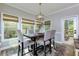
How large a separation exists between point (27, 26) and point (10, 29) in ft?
1.12

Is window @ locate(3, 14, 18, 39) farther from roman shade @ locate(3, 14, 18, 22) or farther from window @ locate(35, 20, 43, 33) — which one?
window @ locate(35, 20, 43, 33)

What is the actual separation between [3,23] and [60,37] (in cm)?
117

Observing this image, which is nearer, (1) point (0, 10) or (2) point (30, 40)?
(1) point (0, 10)

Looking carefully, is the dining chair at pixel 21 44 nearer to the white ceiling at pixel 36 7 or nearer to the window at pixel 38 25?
the window at pixel 38 25

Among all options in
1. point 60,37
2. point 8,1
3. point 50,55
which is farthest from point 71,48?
point 8,1

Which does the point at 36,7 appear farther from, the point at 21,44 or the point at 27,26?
the point at 21,44

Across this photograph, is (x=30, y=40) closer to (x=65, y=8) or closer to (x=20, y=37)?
(x=20, y=37)

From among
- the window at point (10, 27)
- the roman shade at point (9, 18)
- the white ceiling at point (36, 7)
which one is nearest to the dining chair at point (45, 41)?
the white ceiling at point (36, 7)

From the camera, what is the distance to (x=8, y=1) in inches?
73.1

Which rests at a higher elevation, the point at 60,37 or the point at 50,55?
the point at 60,37

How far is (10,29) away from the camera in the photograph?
72.8 inches

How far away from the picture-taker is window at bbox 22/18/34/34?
189 centimetres

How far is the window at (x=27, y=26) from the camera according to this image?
6.21ft

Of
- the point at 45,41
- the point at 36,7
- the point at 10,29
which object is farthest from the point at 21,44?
the point at 36,7
